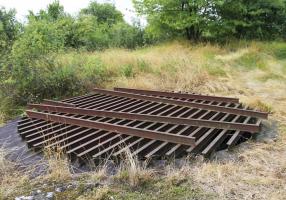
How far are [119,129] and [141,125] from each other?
535 millimetres

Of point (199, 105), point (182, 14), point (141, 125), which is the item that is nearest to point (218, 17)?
point (182, 14)

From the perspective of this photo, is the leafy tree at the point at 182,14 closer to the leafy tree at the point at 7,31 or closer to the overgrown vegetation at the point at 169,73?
the overgrown vegetation at the point at 169,73

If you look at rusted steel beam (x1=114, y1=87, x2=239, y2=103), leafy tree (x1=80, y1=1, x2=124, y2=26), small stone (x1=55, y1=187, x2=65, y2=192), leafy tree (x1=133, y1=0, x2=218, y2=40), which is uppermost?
leafy tree (x1=80, y1=1, x2=124, y2=26)

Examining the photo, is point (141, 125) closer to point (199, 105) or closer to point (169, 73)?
point (199, 105)

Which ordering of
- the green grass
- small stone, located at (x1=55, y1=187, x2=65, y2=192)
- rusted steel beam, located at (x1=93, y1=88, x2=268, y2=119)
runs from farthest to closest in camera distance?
rusted steel beam, located at (x1=93, y1=88, x2=268, y2=119)
small stone, located at (x1=55, y1=187, x2=65, y2=192)
the green grass

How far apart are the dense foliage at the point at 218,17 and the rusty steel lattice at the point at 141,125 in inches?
281

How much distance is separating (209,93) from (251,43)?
5.97 m

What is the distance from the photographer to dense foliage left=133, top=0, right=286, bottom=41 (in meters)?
13.3

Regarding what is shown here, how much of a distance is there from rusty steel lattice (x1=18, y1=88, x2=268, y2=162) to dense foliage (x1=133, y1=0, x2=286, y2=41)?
7.13 m

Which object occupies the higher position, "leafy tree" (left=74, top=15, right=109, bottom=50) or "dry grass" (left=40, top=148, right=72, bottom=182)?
"leafy tree" (left=74, top=15, right=109, bottom=50)

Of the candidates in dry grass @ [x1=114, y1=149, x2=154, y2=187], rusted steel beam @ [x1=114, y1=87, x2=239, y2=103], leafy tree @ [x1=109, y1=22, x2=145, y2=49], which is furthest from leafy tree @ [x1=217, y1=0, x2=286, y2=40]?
dry grass @ [x1=114, y1=149, x2=154, y2=187]

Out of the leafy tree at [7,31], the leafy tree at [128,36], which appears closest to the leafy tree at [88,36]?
the leafy tree at [128,36]

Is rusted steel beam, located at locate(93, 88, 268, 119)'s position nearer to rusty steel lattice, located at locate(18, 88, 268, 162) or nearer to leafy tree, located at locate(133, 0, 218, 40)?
rusty steel lattice, located at locate(18, 88, 268, 162)

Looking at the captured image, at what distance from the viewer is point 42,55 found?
809cm
